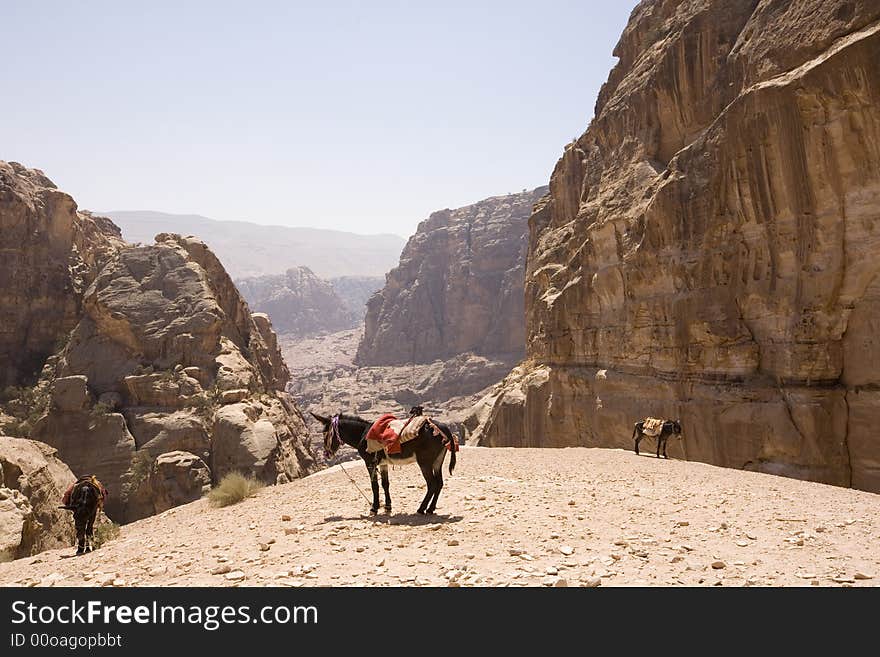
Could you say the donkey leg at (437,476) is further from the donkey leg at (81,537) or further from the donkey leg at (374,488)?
the donkey leg at (81,537)

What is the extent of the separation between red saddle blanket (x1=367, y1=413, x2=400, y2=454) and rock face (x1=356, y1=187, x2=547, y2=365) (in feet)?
308

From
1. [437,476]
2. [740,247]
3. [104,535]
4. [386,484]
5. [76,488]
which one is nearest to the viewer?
[437,476]

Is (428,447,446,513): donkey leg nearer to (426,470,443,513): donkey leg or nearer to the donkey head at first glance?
(426,470,443,513): donkey leg

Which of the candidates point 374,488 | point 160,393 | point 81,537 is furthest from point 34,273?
point 374,488

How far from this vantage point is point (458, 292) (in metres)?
119

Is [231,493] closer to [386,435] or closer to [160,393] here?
[386,435]

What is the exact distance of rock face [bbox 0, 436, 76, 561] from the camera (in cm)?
1373

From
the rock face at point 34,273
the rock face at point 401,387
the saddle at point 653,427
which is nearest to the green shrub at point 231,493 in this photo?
the saddle at point 653,427

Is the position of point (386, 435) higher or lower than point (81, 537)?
Answer: higher

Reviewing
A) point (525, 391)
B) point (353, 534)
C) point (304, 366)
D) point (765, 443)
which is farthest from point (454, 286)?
point (353, 534)

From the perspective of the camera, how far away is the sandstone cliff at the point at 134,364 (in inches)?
1363

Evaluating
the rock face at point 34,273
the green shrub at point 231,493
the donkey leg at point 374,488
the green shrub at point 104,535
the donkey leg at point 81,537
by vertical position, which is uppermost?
the rock face at point 34,273

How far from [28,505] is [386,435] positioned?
11.3 m

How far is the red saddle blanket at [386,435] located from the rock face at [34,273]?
40.9m
